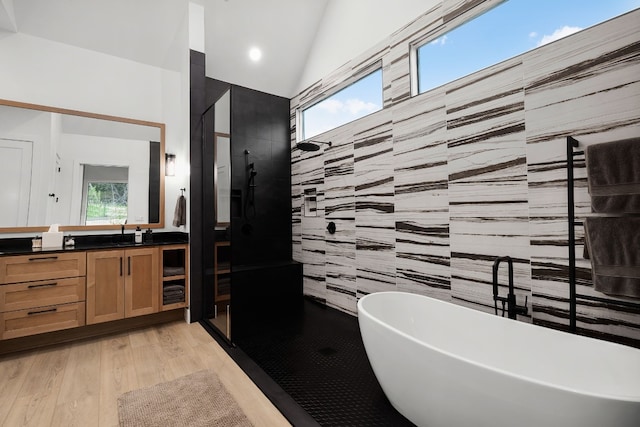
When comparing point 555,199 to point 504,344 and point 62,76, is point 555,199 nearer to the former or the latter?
point 504,344

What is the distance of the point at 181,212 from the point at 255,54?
2.19 metres

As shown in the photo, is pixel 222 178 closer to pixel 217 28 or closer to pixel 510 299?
pixel 217 28

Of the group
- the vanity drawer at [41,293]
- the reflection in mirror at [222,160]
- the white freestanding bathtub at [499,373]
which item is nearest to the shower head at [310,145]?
the reflection in mirror at [222,160]

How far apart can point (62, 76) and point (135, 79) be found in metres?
0.65

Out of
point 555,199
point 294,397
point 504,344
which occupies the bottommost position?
point 294,397

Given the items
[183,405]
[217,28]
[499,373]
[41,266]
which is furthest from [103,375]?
[217,28]

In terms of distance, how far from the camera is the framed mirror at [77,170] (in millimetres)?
2760

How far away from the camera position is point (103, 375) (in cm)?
212

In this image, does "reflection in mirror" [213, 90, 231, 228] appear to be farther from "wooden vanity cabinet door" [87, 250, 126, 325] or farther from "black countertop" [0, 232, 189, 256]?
"wooden vanity cabinet door" [87, 250, 126, 325]

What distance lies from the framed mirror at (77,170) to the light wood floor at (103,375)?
1.22 m

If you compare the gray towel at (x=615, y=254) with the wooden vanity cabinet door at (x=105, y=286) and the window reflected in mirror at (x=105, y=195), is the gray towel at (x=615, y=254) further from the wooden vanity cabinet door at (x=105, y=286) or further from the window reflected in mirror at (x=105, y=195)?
the window reflected in mirror at (x=105, y=195)

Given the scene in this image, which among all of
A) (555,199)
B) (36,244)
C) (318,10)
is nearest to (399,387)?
(555,199)

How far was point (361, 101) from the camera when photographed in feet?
10.6

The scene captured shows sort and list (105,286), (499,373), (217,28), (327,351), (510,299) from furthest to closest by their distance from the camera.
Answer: (217,28) < (105,286) < (327,351) < (510,299) < (499,373)
